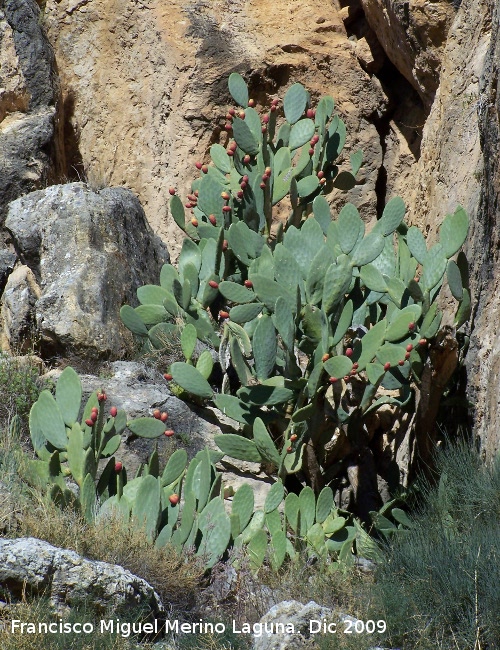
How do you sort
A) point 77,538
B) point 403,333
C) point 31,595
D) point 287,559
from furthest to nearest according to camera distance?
point 403,333 < point 287,559 < point 77,538 < point 31,595

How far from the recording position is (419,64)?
26.2 ft

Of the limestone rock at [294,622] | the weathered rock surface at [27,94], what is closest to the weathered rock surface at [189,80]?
the weathered rock surface at [27,94]

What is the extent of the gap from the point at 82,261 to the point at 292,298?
231cm

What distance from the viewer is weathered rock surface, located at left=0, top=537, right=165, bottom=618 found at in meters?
4.44

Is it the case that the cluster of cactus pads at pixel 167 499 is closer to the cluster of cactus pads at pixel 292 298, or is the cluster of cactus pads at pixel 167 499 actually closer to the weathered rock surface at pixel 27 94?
the cluster of cactus pads at pixel 292 298

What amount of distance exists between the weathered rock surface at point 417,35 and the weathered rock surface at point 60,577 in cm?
501

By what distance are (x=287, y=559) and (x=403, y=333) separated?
1479 mm

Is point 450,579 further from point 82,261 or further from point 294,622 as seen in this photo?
point 82,261

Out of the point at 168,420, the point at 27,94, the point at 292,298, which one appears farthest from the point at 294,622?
the point at 27,94

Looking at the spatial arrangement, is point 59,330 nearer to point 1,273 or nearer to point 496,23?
point 1,273

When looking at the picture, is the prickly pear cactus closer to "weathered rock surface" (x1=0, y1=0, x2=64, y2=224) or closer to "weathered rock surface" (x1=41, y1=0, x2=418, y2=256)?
"weathered rock surface" (x1=41, y1=0, x2=418, y2=256)

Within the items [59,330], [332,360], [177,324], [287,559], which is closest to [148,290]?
[177,324]

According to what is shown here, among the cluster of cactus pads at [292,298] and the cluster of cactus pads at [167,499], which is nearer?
the cluster of cactus pads at [167,499]

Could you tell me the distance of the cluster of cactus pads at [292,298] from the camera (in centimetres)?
580
